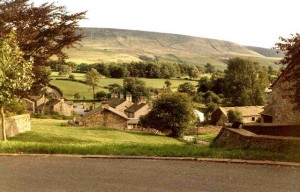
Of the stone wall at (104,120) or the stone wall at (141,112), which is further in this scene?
the stone wall at (141,112)

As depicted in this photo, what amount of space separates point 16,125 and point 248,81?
64.1 m

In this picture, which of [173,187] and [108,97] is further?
[108,97]

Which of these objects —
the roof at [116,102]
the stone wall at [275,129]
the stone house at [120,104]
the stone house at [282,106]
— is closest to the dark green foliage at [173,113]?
the stone house at [282,106]

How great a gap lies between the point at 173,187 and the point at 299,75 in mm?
8907

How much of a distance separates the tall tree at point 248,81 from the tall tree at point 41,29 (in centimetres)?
6279

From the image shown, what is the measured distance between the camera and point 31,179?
1117 cm

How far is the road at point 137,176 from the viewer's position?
10.3 m

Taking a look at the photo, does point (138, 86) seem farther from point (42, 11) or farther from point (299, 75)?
point (299, 75)

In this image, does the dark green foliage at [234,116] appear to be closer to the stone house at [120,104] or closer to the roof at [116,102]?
the stone house at [120,104]

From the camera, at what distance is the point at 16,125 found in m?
26.1

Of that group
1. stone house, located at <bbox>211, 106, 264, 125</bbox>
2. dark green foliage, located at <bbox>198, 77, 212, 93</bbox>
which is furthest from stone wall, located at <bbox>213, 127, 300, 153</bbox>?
dark green foliage, located at <bbox>198, 77, 212, 93</bbox>

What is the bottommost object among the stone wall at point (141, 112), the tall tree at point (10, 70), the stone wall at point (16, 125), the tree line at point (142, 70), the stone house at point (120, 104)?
the stone wall at point (141, 112)

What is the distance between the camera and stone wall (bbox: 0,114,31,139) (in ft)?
81.0

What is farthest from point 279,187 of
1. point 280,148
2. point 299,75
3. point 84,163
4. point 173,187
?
point 299,75
